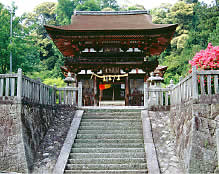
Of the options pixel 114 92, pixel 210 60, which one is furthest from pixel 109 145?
pixel 114 92

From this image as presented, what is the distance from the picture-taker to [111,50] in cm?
1443

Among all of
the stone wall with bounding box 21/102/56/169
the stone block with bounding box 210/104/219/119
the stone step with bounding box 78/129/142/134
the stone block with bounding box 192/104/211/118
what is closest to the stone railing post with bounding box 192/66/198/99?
the stone block with bounding box 192/104/211/118

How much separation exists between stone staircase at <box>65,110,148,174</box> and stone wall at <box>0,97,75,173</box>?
3.94 feet

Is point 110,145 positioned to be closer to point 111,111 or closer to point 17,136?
point 111,111

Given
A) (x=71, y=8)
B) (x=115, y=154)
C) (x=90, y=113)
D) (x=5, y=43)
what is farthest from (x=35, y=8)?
(x=115, y=154)

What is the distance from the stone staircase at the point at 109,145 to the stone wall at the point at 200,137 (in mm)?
1346

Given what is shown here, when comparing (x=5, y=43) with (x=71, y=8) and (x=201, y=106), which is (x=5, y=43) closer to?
(x=201, y=106)

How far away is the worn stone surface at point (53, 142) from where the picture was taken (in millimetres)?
7402

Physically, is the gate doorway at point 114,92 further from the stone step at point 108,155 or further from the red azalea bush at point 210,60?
the stone step at point 108,155

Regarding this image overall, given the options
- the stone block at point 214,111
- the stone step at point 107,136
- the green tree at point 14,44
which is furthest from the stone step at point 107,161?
the green tree at point 14,44

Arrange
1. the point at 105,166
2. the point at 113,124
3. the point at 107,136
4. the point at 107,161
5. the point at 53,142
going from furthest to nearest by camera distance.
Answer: the point at 113,124
the point at 107,136
the point at 53,142
the point at 107,161
the point at 105,166

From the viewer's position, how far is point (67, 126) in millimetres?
9656

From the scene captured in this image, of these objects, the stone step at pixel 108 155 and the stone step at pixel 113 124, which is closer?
the stone step at pixel 108 155

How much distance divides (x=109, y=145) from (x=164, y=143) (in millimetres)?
1834
